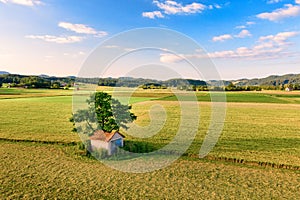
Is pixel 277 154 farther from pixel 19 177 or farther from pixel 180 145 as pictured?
pixel 19 177

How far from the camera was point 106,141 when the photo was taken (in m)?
22.1

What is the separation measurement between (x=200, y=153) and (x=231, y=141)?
22.7ft

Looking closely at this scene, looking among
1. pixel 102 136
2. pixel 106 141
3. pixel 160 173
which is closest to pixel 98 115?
pixel 102 136

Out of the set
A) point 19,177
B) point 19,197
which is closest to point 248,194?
point 19,197

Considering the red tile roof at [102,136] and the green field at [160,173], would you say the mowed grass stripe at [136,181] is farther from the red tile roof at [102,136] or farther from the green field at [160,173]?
the red tile roof at [102,136]

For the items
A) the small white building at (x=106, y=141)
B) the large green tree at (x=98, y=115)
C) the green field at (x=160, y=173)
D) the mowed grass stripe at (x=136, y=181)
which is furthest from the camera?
the large green tree at (x=98, y=115)

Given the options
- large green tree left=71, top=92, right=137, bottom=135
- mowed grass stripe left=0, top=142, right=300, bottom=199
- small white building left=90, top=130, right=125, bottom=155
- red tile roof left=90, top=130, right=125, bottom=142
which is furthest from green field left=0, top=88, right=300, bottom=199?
large green tree left=71, top=92, right=137, bottom=135

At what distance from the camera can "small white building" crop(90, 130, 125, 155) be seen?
73.2ft

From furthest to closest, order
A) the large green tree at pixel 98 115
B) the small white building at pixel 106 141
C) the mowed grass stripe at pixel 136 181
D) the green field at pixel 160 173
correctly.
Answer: the large green tree at pixel 98 115, the small white building at pixel 106 141, the green field at pixel 160 173, the mowed grass stripe at pixel 136 181

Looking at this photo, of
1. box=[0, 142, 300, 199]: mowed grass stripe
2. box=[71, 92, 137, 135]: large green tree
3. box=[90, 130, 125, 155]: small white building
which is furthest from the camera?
box=[71, 92, 137, 135]: large green tree

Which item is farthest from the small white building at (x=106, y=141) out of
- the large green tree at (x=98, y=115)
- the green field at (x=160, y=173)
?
the green field at (x=160, y=173)

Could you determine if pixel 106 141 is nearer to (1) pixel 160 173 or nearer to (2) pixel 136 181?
(2) pixel 136 181

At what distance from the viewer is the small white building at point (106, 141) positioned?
73.2 ft

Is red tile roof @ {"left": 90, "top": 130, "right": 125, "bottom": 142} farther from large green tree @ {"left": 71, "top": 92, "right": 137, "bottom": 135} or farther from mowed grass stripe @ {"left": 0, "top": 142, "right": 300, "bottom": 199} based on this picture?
mowed grass stripe @ {"left": 0, "top": 142, "right": 300, "bottom": 199}
